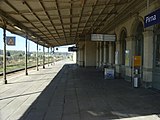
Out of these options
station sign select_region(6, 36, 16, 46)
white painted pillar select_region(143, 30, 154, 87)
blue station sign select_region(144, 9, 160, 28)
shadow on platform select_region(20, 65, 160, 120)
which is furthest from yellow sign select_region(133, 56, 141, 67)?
station sign select_region(6, 36, 16, 46)

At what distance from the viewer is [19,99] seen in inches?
368

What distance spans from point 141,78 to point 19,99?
270 inches

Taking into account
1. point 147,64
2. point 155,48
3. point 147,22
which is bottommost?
point 147,64

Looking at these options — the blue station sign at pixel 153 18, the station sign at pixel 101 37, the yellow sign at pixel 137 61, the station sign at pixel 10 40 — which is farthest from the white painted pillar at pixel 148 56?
the station sign at pixel 10 40

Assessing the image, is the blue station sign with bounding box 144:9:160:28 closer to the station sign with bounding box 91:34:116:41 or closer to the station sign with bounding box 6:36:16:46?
the station sign with bounding box 91:34:116:41

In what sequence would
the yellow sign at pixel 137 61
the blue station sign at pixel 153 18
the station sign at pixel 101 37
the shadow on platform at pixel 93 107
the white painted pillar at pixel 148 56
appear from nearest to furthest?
the shadow on platform at pixel 93 107 < the blue station sign at pixel 153 18 < the white painted pillar at pixel 148 56 < the yellow sign at pixel 137 61 < the station sign at pixel 101 37

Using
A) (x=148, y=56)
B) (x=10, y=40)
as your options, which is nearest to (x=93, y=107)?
(x=148, y=56)

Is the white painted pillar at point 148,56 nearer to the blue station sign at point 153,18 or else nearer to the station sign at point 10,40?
the blue station sign at point 153,18

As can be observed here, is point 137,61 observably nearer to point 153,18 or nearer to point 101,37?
point 101,37

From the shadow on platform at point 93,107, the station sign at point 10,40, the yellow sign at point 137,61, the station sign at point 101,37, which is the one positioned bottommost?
the shadow on platform at point 93,107

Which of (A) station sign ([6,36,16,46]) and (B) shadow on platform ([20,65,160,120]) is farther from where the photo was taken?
(A) station sign ([6,36,16,46])

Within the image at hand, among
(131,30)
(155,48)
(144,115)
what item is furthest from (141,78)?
(144,115)

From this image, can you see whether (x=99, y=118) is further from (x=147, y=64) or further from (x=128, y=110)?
(x=147, y=64)

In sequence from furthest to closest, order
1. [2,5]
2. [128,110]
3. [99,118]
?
[2,5], [128,110], [99,118]
